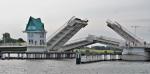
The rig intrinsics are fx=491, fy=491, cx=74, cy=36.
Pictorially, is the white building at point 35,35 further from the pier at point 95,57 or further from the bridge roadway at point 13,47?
the pier at point 95,57

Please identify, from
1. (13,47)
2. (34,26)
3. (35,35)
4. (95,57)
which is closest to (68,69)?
(95,57)

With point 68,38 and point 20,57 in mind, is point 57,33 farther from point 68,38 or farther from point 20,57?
point 20,57

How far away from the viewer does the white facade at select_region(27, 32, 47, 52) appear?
108062 millimetres

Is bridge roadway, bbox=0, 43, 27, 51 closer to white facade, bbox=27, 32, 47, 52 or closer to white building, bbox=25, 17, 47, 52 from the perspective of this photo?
white facade, bbox=27, 32, 47, 52

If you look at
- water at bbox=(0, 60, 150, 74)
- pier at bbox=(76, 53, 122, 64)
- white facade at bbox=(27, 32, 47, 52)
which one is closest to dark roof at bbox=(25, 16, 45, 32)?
white facade at bbox=(27, 32, 47, 52)

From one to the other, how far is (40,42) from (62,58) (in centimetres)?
602

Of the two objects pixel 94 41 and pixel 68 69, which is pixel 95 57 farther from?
pixel 68 69

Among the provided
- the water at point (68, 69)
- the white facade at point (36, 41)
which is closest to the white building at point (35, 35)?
the white facade at point (36, 41)

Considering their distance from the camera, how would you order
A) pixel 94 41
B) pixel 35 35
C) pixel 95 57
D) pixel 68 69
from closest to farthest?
1. pixel 68 69
2. pixel 95 57
3. pixel 94 41
4. pixel 35 35

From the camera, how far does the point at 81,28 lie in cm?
9606

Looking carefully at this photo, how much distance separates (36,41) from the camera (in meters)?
110

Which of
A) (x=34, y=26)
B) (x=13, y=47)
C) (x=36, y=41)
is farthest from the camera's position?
(x=13, y=47)

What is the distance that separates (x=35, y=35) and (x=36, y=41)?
4.94 ft

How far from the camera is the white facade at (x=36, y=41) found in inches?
4254
